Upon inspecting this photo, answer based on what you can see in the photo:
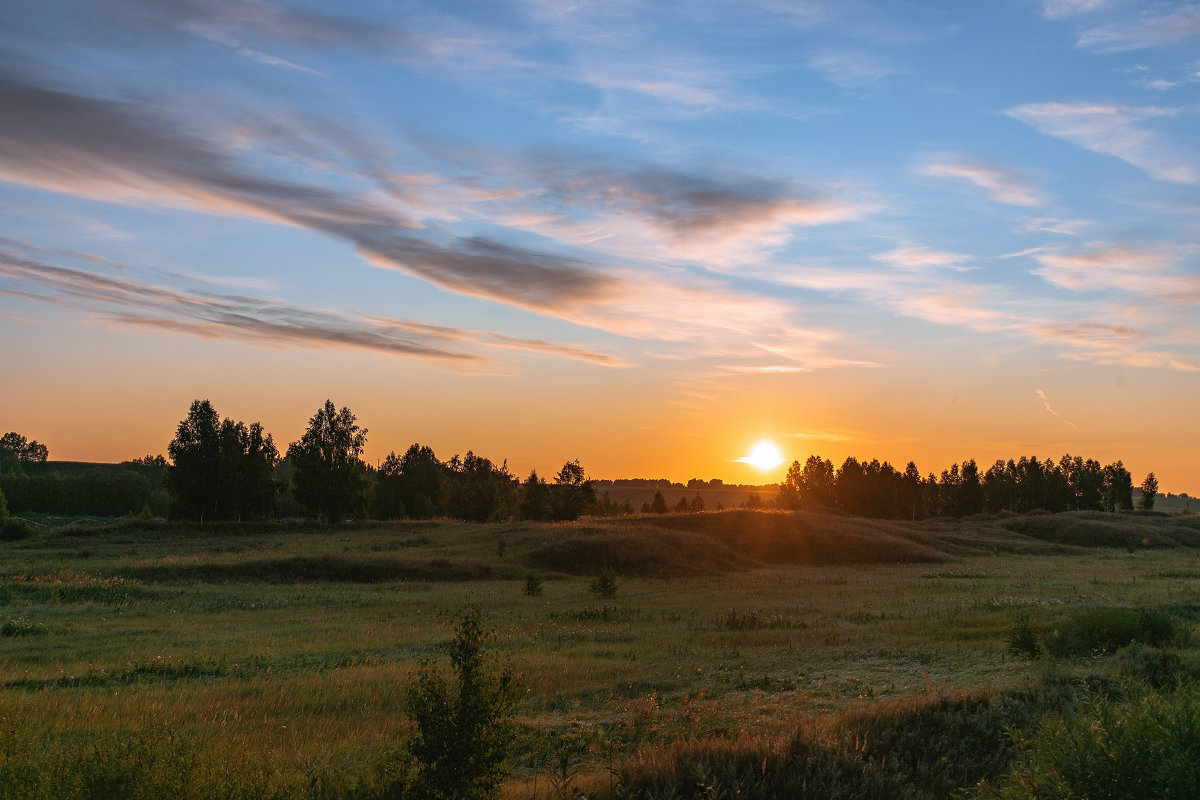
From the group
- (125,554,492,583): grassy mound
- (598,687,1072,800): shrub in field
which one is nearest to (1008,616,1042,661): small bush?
(598,687,1072,800): shrub in field

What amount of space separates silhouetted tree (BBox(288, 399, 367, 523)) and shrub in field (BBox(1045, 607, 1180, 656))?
7722cm

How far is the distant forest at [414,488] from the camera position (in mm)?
82188

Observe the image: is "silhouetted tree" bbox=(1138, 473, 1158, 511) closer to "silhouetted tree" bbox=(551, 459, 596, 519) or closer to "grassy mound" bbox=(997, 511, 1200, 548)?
"grassy mound" bbox=(997, 511, 1200, 548)

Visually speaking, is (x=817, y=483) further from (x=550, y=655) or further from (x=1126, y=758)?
(x=1126, y=758)

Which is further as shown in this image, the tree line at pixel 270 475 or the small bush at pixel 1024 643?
the tree line at pixel 270 475

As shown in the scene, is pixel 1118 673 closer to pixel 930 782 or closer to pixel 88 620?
pixel 930 782

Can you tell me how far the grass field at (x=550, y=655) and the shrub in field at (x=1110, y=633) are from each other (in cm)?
44

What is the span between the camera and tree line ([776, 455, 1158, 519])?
437 ft

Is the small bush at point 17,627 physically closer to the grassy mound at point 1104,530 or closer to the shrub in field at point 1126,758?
the shrub in field at point 1126,758

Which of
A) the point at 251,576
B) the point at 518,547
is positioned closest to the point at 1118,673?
the point at 251,576

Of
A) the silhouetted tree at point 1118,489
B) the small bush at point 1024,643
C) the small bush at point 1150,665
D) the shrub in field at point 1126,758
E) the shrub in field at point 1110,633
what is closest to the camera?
the shrub in field at point 1126,758

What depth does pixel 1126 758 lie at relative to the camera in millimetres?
6219

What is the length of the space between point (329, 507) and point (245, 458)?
34.0 feet

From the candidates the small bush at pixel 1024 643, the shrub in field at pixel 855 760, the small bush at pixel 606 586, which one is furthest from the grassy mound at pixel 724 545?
the shrub in field at pixel 855 760
